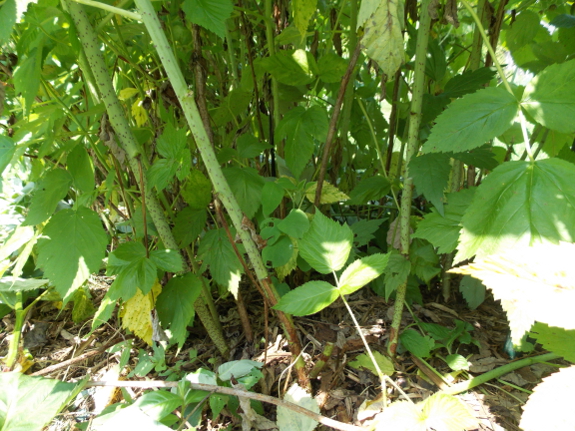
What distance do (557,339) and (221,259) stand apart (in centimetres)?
79

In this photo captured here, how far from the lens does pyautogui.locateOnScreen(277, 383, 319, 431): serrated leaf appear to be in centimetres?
82

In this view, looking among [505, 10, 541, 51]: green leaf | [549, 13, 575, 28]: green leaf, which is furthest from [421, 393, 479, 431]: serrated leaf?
[505, 10, 541, 51]: green leaf

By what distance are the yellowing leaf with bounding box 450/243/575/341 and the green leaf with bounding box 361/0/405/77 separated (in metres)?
0.42

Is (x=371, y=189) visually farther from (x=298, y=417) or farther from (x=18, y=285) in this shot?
(x=18, y=285)

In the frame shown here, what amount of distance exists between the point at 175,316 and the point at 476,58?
115 centimetres

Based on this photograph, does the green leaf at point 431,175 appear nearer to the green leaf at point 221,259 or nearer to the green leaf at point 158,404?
the green leaf at point 221,259

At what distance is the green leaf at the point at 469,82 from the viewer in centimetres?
99

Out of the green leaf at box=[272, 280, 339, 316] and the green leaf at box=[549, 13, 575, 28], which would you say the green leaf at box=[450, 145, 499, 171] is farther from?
the green leaf at box=[272, 280, 339, 316]

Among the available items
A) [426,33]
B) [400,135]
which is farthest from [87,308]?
[426,33]

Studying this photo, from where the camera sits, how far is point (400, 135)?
1.39 m

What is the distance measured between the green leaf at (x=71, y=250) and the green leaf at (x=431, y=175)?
0.76m

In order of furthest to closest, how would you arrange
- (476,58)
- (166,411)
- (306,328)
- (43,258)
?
(306,328), (476,58), (43,258), (166,411)

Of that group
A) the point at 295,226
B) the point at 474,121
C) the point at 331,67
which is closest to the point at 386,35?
the point at 474,121

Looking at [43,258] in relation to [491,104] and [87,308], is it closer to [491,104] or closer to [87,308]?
[87,308]
